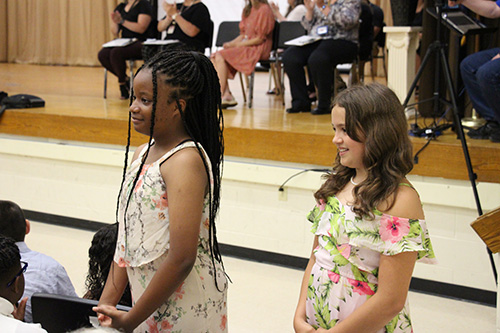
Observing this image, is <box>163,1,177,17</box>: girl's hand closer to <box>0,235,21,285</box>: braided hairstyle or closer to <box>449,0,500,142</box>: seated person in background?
<box>449,0,500,142</box>: seated person in background

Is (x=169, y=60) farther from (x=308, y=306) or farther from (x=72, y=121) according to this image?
(x=72, y=121)

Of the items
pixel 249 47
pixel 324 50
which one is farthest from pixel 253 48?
pixel 324 50

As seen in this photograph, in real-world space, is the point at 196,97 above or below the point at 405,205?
above

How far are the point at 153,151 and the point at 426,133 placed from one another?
212 centimetres

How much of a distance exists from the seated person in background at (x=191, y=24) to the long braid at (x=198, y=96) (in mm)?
3814

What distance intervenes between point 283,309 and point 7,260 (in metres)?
1.67

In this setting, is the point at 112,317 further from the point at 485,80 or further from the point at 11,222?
the point at 485,80

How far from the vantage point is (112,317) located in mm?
1282

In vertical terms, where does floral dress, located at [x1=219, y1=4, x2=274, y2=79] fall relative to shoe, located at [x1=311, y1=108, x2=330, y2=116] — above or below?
above

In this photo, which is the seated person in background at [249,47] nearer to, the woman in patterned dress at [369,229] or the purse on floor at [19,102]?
the purse on floor at [19,102]

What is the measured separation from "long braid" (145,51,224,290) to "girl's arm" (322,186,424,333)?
0.36 m

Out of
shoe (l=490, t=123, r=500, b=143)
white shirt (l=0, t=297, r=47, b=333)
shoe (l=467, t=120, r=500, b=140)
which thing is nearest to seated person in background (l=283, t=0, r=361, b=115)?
shoe (l=467, t=120, r=500, b=140)

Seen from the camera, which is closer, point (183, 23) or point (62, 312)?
point (62, 312)

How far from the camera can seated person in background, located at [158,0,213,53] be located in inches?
201
